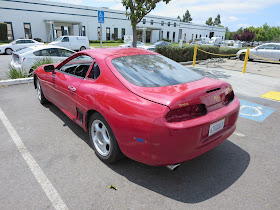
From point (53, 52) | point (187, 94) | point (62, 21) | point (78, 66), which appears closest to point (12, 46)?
point (53, 52)

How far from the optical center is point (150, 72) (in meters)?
2.93

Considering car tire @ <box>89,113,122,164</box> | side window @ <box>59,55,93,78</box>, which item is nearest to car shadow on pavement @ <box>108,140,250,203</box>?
car tire @ <box>89,113,122,164</box>

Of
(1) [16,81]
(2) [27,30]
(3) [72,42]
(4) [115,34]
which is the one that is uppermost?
(4) [115,34]

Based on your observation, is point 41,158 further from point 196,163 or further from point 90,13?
point 90,13

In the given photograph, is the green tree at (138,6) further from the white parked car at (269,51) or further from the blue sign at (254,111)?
the white parked car at (269,51)

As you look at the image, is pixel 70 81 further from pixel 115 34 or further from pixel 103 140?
pixel 115 34

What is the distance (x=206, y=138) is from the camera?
2465 mm

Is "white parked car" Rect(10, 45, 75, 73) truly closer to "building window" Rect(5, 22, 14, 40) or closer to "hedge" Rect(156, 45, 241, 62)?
"hedge" Rect(156, 45, 241, 62)

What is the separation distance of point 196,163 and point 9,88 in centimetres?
640

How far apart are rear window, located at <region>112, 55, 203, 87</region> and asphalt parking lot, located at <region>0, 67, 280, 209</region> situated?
119cm

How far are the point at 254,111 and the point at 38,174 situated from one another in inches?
193

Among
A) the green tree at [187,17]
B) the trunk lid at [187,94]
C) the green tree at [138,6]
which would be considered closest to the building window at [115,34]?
the green tree at [138,6]

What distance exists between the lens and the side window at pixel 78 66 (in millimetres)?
3521

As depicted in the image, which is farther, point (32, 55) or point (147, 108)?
point (32, 55)
